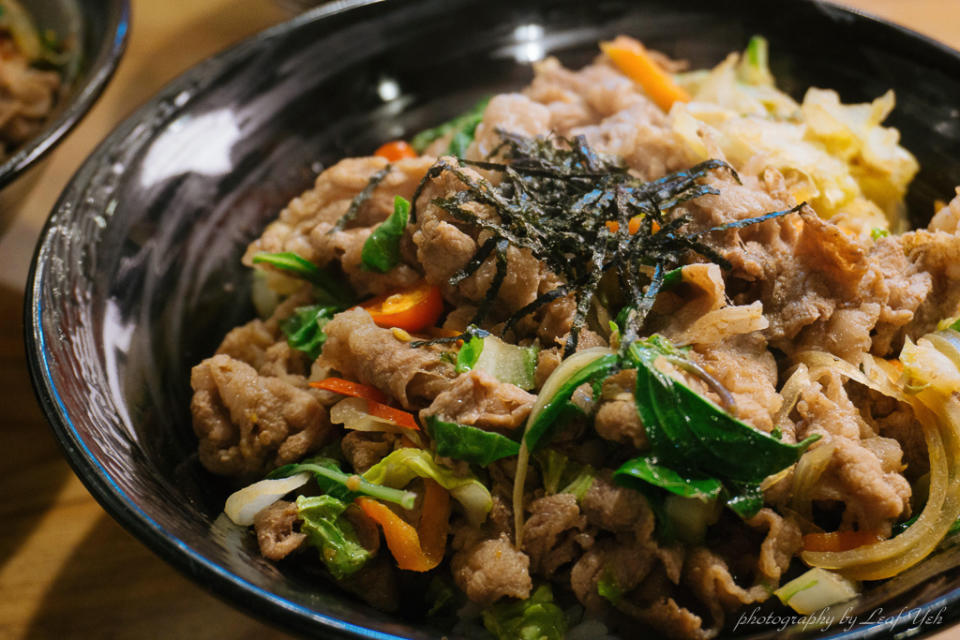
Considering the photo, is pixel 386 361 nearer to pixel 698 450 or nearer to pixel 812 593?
pixel 698 450

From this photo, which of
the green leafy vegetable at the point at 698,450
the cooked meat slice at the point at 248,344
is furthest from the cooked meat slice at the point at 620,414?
the cooked meat slice at the point at 248,344

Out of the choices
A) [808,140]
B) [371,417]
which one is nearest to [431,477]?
[371,417]

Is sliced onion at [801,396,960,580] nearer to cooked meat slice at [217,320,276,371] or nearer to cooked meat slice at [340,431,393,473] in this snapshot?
cooked meat slice at [340,431,393,473]

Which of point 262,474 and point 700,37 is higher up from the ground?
point 700,37

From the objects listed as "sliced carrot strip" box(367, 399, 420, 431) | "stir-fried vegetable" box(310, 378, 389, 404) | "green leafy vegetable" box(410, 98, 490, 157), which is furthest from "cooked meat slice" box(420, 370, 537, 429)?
"green leafy vegetable" box(410, 98, 490, 157)

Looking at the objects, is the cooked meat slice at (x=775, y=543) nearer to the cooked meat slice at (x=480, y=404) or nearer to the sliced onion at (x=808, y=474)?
the sliced onion at (x=808, y=474)

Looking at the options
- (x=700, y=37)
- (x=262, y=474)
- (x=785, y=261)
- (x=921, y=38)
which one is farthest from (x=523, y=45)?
(x=262, y=474)

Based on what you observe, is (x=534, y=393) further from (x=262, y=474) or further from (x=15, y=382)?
(x=15, y=382)
